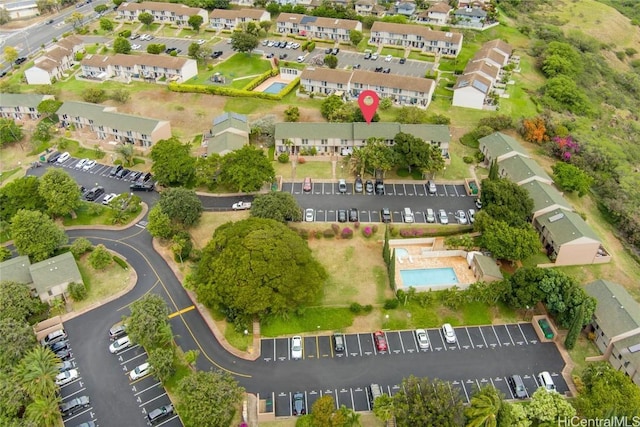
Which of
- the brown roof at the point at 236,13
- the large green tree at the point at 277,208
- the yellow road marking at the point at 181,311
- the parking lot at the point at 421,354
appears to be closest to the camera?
the parking lot at the point at 421,354

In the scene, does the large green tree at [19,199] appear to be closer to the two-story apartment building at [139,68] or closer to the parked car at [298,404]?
the parked car at [298,404]

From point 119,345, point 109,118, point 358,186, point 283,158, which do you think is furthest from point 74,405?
point 109,118

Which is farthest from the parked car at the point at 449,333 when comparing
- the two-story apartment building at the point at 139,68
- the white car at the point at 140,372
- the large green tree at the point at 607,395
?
the two-story apartment building at the point at 139,68

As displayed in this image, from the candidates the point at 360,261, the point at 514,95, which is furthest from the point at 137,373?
the point at 514,95

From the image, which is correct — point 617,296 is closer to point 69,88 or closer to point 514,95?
point 514,95

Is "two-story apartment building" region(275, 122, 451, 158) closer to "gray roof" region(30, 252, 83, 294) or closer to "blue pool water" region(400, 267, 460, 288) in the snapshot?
"blue pool water" region(400, 267, 460, 288)
